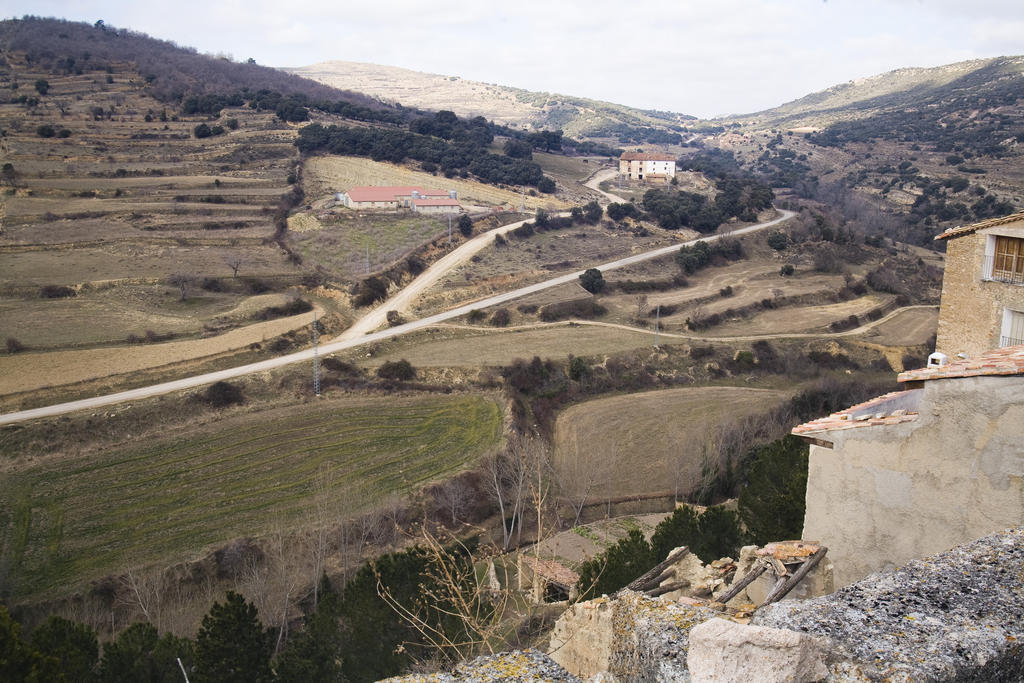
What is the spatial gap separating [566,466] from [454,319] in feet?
54.2

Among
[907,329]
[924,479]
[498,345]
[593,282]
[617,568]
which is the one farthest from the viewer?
[593,282]

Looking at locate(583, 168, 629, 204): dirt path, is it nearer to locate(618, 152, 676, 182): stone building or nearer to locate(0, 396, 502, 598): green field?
locate(618, 152, 676, 182): stone building

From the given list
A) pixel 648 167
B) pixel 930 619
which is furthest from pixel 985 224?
pixel 648 167

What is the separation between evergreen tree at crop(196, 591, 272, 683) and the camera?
46.2 feet

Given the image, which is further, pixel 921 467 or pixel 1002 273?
pixel 1002 273

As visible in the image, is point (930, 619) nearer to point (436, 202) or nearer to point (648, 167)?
point (436, 202)

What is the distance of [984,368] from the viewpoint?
7.55 meters

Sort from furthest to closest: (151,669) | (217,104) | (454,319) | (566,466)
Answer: (217,104) → (454,319) → (566,466) → (151,669)

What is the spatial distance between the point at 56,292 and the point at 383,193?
2741 centimetres

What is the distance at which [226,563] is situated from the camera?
2253 centimetres

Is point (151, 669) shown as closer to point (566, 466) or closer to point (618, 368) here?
point (566, 466)

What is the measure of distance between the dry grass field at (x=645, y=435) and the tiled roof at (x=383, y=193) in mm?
31318

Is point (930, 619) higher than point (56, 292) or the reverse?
higher

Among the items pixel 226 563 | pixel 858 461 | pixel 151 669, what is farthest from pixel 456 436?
pixel 858 461
